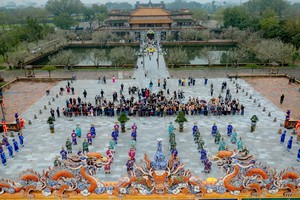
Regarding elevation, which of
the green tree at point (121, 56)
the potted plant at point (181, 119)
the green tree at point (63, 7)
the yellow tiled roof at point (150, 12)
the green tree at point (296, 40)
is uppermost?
the green tree at point (63, 7)

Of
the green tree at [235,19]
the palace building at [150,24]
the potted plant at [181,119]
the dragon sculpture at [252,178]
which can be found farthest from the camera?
the palace building at [150,24]

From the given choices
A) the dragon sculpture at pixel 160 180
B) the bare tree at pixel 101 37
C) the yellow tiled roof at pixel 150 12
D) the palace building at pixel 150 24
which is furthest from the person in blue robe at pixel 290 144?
the yellow tiled roof at pixel 150 12

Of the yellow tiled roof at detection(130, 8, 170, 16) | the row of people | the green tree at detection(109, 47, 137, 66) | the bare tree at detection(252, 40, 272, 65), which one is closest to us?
the row of people

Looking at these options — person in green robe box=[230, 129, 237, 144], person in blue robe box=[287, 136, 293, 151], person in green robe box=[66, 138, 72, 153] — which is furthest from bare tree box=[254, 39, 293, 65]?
person in green robe box=[66, 138, 72, 153]

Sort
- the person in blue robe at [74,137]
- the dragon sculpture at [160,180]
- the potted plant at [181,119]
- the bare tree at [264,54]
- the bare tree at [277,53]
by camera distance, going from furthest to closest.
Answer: the bare tree at [264,54], the bare tree at [277,53], the potted plant at [181,119], the person in blue robe at [74,137], the dragon sculpture at [160,180]

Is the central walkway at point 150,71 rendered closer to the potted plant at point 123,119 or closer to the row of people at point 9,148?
the potted plant at point 123,119

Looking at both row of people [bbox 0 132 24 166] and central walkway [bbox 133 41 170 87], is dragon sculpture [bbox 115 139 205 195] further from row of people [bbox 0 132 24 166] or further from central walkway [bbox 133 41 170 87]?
central walkway [bbox 133 41 170 87]

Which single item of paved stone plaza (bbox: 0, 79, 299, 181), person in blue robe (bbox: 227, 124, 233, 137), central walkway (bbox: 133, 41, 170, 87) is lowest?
paved stone plaza (bbox: 0, 79, 299, 181)

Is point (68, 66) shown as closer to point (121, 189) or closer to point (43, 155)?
point (43, 155)

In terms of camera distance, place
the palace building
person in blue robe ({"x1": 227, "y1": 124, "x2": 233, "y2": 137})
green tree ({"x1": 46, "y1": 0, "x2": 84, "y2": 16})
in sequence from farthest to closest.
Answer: green tree ({"x1": 46, "y1": 0, "x2": 84, "y2": 16}) < the palace building < person in blue robe ({"x1": 227, "y1": 124, "x2": 233, "y2": 137})

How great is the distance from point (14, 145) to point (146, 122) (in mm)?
9105

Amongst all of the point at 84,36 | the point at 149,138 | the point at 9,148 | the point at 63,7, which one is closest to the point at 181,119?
the point at 149,138

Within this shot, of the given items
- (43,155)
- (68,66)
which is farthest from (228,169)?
(68,66)

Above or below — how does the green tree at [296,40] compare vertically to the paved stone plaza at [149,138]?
above
